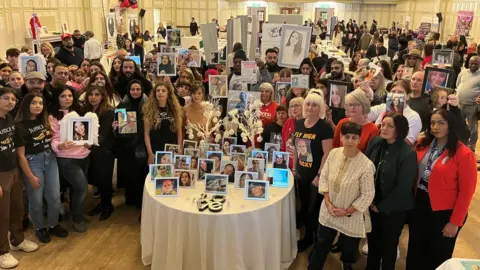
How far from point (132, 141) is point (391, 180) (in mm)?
2767

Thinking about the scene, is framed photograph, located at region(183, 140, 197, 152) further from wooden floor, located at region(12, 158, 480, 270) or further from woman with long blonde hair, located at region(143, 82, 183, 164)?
wooden floor, located at region(12, 158, 480, 270)

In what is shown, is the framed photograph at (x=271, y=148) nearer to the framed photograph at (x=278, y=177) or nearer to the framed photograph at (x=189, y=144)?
the framed photograph at (x=278, y=177)

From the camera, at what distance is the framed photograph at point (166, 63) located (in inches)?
224

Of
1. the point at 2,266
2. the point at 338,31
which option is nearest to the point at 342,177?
the point at 2,266

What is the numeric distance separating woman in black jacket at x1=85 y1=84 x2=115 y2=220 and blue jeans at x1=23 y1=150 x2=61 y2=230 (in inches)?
18.5

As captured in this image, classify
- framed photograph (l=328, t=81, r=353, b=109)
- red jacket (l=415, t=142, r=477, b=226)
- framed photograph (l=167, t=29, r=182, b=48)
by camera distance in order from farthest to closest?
framed photograph (l=167, t=29, r=182, b=48) < framed photograph (l=328, t=81, r=353, b=109) < red jacket (l=415, t=142, r=477, b=226)

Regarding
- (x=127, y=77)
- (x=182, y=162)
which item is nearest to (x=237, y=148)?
(x=182, y=162)

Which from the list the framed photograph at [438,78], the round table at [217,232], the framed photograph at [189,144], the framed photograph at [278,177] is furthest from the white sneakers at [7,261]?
the framed photograph at [438,78]

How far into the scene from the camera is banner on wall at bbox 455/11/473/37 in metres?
15.4

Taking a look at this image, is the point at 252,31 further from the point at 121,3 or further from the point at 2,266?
the point at 121,3

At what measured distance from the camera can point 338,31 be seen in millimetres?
18500

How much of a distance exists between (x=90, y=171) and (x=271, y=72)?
3.62 m

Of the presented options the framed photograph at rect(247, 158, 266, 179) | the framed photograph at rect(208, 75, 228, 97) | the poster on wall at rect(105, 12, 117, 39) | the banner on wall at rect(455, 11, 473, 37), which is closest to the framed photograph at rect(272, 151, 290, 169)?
the framed photograph at rect(247, 158, 266, 179)

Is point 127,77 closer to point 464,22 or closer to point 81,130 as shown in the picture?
point 81,130
